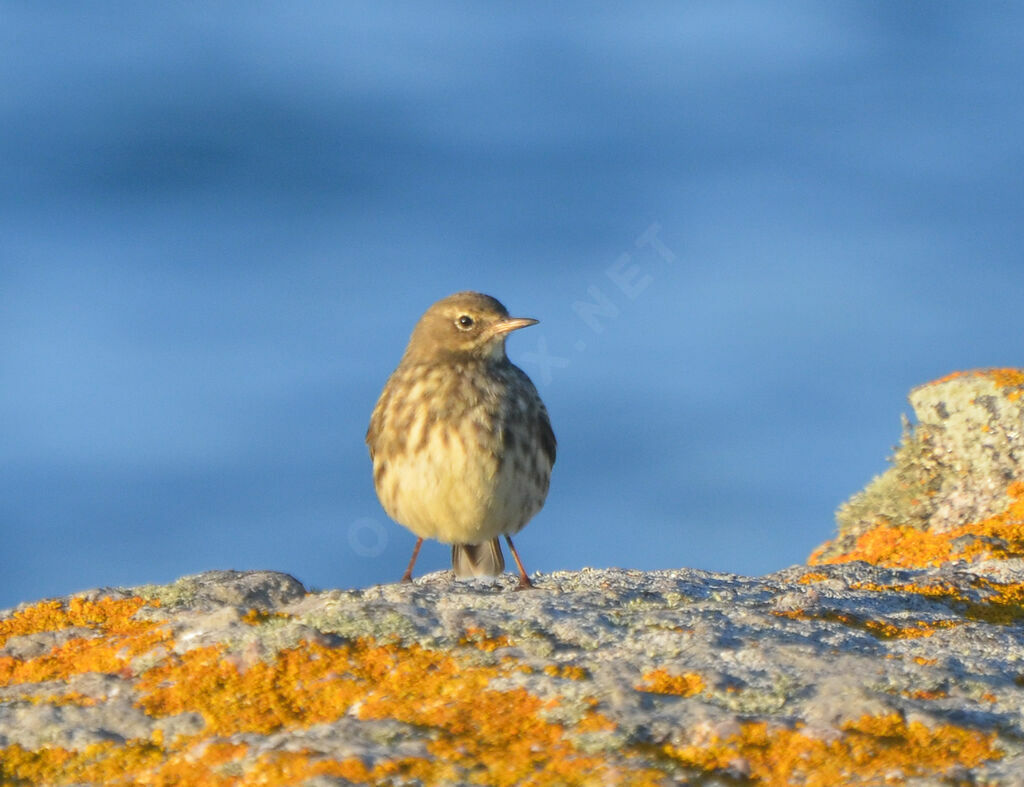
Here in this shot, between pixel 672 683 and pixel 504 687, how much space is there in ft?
1.96

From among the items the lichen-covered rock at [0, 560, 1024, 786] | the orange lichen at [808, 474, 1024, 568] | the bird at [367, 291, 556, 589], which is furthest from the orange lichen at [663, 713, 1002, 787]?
the bird at [367, 291, 556, 589]

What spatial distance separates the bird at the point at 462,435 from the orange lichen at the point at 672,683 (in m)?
4.69

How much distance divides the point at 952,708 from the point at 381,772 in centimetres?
205

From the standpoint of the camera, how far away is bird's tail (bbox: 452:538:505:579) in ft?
35.0

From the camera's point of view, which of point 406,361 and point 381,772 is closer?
point 381,772

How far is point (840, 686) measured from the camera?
14.8ft

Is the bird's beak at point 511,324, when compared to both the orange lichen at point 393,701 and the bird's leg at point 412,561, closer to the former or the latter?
the bird's leg at point 412,561

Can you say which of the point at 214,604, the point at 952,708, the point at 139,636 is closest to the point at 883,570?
the point at 952,708

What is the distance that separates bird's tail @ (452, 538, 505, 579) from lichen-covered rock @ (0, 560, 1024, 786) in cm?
465

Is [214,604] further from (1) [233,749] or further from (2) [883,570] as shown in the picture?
(2) [883,570]

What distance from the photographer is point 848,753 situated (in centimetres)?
403

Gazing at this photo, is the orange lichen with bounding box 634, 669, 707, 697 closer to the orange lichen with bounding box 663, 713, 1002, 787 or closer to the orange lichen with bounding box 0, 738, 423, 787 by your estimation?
the orange lichen with bounding box 663, 713, 1002, 787

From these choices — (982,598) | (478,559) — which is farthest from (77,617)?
(478,559)

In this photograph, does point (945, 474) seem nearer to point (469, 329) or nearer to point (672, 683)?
point (469, 329)
